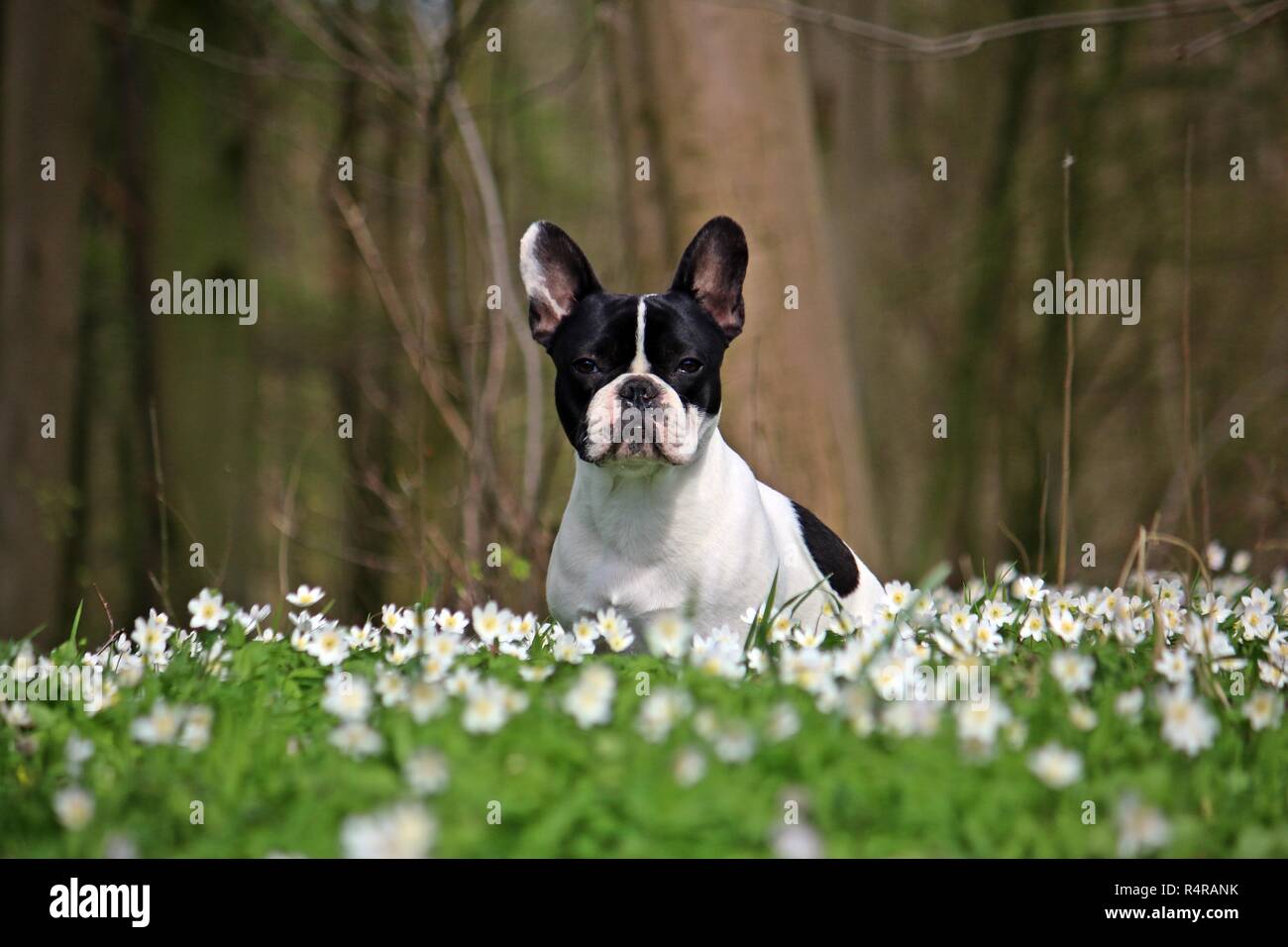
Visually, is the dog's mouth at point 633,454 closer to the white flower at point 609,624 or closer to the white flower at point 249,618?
the white flower at point 609,624

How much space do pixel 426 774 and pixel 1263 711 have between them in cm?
192

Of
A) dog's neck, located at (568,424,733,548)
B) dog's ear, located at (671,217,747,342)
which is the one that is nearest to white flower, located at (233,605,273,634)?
dog's neck, located at (568,424,733,548)

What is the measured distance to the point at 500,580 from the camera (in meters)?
6.54

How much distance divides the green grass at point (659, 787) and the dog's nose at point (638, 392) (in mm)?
1164

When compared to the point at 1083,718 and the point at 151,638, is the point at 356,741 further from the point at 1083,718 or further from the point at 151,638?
the point at 1083,718

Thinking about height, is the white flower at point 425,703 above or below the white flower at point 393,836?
above

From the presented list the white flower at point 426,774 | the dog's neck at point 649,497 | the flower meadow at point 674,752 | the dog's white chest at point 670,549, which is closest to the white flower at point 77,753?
the flower meadow at point 674,752

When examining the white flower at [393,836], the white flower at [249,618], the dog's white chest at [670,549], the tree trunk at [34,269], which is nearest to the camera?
the white flower at [393,836]

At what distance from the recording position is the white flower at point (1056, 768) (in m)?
2.43

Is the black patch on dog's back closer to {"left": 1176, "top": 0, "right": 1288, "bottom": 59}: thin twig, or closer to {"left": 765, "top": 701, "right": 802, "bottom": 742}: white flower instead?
{"left": 765, "top": 701, "right": 802, "bottom": 742}: white flower

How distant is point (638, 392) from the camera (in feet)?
12.8
